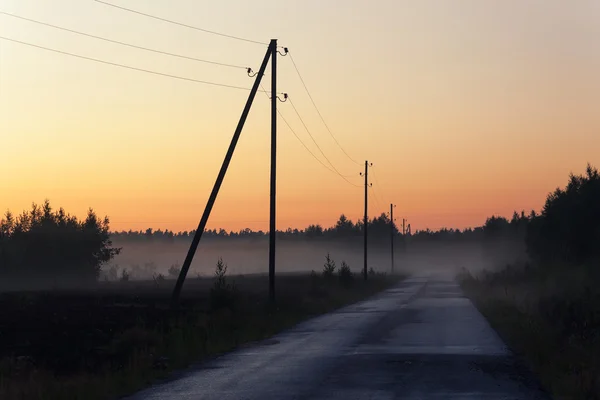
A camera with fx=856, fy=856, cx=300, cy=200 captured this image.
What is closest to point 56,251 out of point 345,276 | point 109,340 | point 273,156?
point 345,276

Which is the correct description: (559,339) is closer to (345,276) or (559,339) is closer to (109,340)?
(109,340)

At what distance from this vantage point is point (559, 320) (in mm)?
25406

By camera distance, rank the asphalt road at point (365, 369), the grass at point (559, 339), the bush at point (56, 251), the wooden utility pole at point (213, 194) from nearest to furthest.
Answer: the asphalt road at point (365, 369)
the grass at point (559, 339)
the wooden utility pole at point (213, 194)
the bush at point (56, 251)

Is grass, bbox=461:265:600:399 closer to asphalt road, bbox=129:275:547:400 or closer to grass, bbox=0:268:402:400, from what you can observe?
asphalt road, bbox=129:275:547:400

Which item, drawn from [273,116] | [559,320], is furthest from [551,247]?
[559,320]

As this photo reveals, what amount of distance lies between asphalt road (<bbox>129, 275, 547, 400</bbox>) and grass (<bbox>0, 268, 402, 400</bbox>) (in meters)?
0.95

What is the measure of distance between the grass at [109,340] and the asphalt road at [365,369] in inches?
37.4

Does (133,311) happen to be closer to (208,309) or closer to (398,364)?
(208,309)

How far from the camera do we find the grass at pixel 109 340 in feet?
48.8

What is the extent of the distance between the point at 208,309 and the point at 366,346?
13345 mm

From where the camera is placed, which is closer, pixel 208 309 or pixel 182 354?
pixel 182 354

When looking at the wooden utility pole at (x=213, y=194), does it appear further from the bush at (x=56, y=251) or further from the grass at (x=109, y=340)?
the bush at (x=56, y=251)

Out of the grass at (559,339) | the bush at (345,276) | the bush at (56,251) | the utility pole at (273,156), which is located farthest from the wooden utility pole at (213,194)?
the bush at (56,251)

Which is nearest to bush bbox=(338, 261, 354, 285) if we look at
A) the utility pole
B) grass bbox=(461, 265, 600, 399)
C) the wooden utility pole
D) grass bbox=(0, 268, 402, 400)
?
grass bbox=(0, 268, 402, 400)
